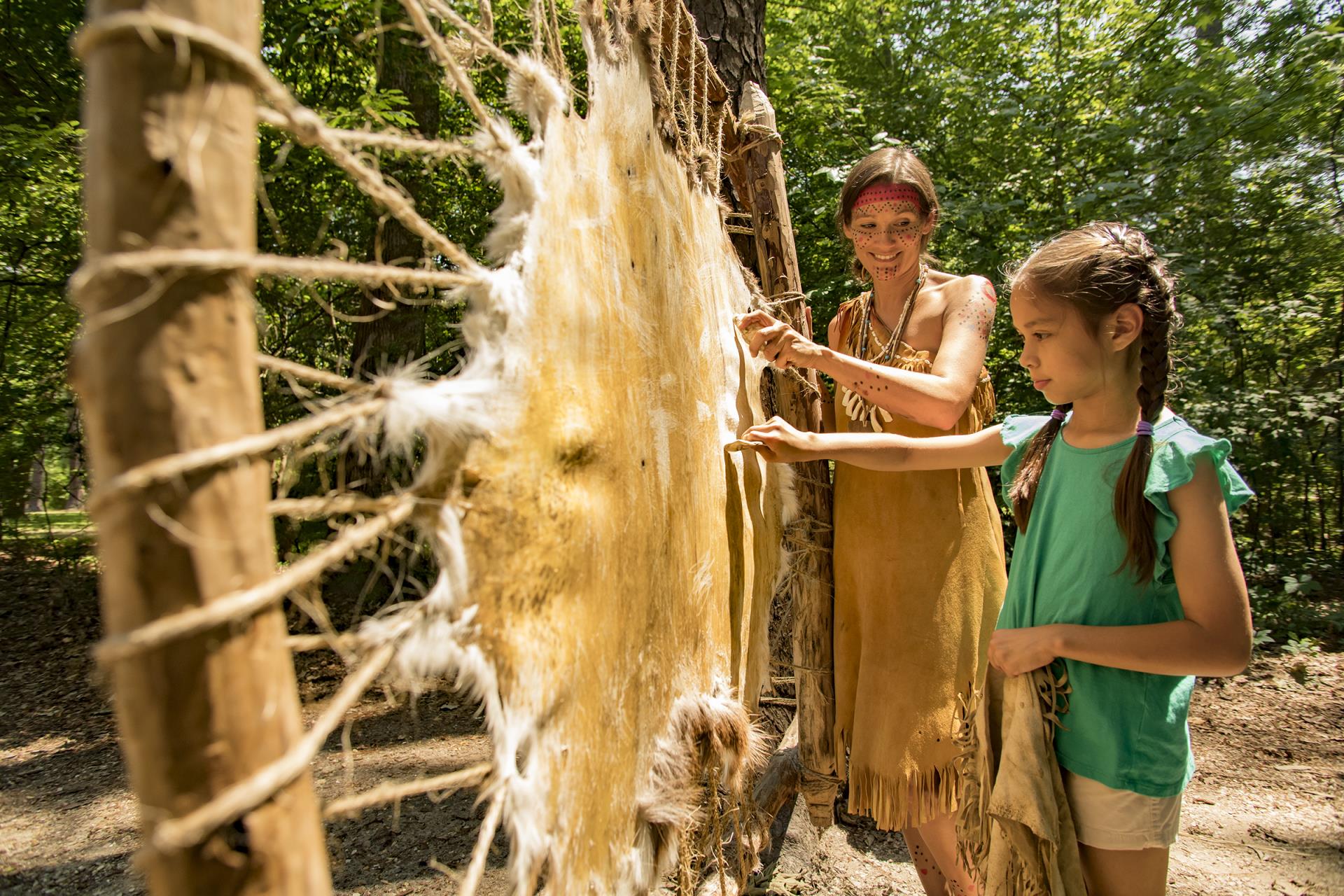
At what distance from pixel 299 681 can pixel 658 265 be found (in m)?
4.45

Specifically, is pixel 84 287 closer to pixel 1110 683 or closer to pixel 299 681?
pixel 1110 683

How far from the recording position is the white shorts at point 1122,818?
122 cm

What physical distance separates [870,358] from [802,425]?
250mm

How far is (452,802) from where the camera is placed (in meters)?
3.51

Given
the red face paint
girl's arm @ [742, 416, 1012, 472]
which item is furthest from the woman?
girl's arm @ [742, 416, 1012, 472]

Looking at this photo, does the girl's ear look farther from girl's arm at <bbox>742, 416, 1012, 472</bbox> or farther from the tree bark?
the tree bark

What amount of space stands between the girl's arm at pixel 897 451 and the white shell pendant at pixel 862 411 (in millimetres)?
160

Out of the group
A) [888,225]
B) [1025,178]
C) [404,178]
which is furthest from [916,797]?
[1025,178]

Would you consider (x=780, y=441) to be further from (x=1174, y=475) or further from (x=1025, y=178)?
(x=1025, y=178)

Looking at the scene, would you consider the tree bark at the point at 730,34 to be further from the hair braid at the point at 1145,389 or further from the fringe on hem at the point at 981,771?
the fringe on hem at the point at 981,771

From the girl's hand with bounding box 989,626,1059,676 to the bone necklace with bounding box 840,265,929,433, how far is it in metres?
0.55

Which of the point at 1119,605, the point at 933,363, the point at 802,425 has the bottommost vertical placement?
the point at 1119,605

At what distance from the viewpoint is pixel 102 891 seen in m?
2.85

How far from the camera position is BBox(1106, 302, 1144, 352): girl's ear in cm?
129
